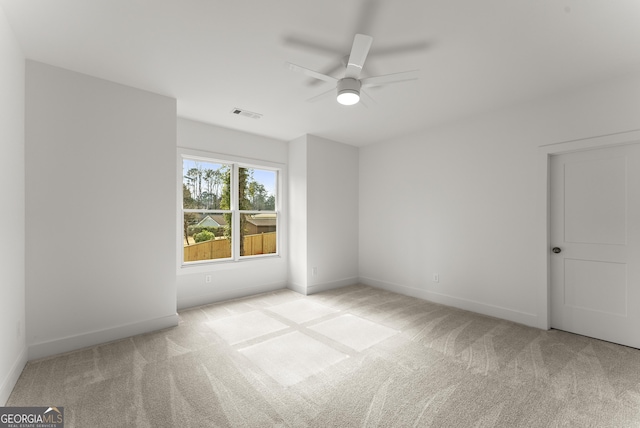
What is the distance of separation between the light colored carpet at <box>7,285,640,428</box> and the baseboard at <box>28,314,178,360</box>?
0.09m

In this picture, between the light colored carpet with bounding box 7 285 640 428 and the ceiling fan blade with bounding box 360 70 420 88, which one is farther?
the ceiling fan blade with bounding box 360 70 420 88

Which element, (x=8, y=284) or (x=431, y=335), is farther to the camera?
(x=431, y=335)

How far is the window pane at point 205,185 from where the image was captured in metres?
4.29

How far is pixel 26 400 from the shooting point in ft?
6.72

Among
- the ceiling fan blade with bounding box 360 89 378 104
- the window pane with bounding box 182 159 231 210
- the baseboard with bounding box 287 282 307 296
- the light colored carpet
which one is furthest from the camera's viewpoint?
the baseboard with bounding box 287 282 307 296

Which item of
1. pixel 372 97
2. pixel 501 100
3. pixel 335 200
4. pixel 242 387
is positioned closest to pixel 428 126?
pixel 501 100

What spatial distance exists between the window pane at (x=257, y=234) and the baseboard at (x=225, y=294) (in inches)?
23.0

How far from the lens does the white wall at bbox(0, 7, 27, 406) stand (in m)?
2.06

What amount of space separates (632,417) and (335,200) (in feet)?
13.8

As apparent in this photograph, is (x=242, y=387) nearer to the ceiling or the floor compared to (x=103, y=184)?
nearer to the floor

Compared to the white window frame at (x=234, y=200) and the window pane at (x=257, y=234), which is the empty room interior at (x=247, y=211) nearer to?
the white window frame at (x=234, y=200)

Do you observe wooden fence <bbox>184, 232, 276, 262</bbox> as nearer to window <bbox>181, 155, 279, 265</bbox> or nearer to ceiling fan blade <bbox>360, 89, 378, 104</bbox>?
window <bbox>181, 155, 279, 265</bbox>

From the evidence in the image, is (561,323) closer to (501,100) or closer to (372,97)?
(501,100)

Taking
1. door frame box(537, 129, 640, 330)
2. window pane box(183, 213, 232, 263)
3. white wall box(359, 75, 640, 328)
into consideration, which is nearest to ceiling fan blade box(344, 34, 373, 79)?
white wall box(359, 75, 640, 328)
